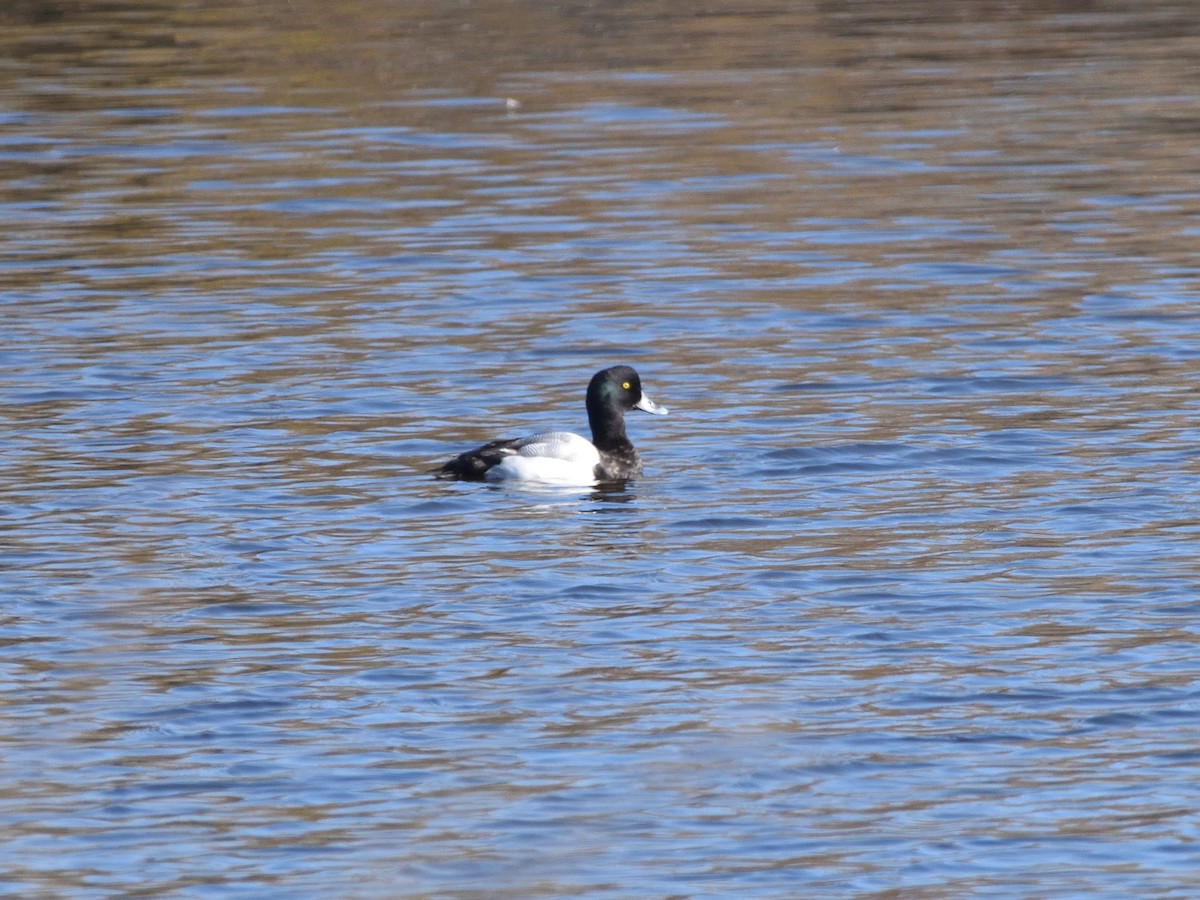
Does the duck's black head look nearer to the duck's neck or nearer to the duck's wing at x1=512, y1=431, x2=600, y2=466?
the duck's neck

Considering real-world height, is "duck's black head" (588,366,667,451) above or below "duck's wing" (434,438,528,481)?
above

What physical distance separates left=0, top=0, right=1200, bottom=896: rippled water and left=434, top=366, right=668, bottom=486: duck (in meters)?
0.21

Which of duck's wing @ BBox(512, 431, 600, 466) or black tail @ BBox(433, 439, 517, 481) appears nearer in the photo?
black tail @ BBox(433, 439, 517, 481)

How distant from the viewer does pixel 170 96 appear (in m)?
31.4

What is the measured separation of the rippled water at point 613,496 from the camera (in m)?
8.64

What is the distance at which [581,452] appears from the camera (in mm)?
14812

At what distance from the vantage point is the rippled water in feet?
28.3

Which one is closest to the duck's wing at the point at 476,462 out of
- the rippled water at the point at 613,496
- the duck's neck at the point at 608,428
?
the rippled water at the point at 613,496

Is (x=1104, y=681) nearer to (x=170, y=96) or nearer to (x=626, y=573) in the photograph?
(x=626, y=573)

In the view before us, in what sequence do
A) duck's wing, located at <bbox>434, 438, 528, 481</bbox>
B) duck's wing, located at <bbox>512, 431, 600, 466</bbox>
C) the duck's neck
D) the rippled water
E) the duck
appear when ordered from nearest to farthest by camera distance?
the rippled water → duck's wing, located at <bbox>434, 438, 528, 481</bbox> → the duck → duck's wing, located at <bbox>512, 431, 600, 466</bbox> → the duck's neck

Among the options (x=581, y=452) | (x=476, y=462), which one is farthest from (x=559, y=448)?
(x=476, y=462)

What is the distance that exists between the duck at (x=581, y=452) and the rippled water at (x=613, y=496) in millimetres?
206

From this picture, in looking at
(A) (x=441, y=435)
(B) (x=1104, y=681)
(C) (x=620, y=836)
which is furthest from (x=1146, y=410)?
(C) (x=620, y=836)

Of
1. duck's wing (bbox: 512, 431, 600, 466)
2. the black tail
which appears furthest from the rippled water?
duck's wing (bbox: 512, 431, 600, 466)
